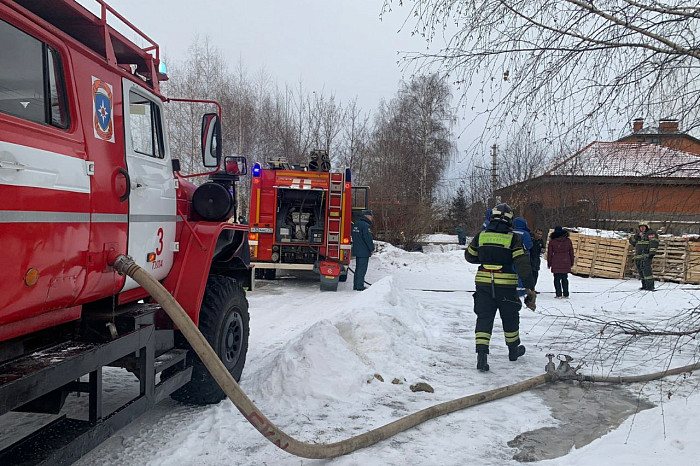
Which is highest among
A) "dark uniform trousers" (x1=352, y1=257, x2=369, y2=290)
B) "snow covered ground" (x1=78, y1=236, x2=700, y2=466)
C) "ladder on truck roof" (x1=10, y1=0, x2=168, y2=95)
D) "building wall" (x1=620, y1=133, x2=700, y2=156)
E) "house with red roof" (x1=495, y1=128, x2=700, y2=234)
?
"ladder on truck roof" (x1=10, y1=0, x2=168, y2=95)

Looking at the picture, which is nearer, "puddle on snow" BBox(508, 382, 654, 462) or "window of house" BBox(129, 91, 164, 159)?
"window of house" BBox(129, 91, 164, 159)

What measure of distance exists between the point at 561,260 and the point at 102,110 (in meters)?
10.4

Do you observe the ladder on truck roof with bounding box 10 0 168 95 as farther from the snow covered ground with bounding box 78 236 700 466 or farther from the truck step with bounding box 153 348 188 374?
the snow covered ground with bounding box 78 236 700 466

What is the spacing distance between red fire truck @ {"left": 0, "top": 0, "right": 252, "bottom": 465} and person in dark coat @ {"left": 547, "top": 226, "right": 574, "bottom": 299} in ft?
29.9

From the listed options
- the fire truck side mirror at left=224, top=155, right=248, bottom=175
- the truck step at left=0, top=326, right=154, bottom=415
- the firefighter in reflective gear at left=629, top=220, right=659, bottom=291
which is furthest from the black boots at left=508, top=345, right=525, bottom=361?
the firefighter in reflective gear at left=629, top=220, right=659, bottom=291

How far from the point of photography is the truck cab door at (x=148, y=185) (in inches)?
126

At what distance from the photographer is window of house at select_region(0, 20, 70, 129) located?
7.33 feet

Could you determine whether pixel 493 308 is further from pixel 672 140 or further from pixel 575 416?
pixel 672 140

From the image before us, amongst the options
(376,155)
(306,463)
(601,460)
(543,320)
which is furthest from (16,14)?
(376,155)

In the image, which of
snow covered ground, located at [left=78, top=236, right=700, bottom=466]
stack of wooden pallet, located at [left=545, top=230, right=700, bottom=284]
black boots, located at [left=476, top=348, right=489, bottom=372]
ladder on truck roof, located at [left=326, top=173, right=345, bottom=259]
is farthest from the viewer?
stack of wooden pallet, located at [left=545, top=230, right=700, bottom=284]

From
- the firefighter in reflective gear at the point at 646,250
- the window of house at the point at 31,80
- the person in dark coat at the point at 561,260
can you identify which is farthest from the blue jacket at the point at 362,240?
the window of house at the point at 31,80

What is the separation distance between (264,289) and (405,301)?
174 inches

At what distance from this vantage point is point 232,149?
25812mm

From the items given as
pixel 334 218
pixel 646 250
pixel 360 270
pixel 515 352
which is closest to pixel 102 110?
pixel 515 352
